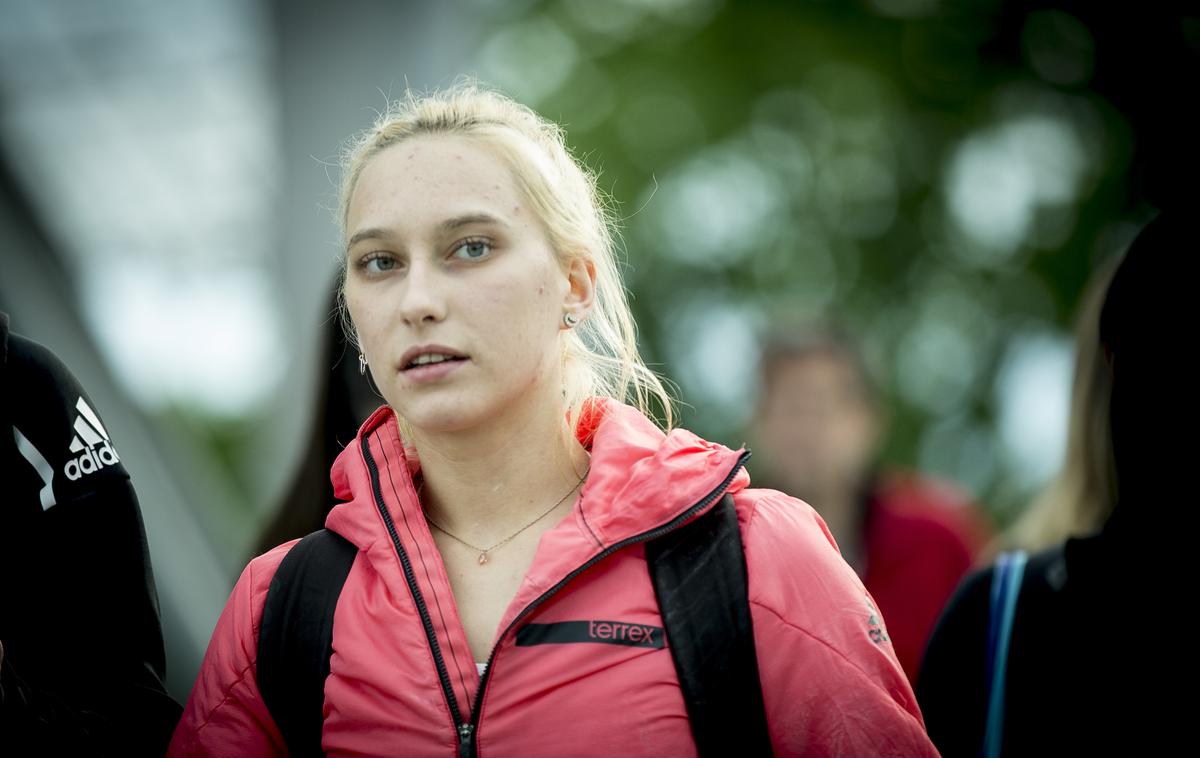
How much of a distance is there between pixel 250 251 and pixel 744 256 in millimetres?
6599

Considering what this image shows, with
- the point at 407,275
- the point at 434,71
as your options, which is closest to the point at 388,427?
the point at 407,275

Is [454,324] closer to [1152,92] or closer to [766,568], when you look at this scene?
[766,568]

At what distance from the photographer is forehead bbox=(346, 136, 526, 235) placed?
8.14 ft

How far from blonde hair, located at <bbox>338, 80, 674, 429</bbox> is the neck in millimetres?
126

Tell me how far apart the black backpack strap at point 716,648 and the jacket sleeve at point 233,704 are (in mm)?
823

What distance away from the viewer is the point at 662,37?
17.7 metres

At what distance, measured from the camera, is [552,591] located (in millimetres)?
2318

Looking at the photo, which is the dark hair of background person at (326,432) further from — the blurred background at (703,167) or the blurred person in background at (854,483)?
the blurred background at (703,167)

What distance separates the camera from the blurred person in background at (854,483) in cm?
465

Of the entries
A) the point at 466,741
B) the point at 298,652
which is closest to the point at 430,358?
the point at 298,652

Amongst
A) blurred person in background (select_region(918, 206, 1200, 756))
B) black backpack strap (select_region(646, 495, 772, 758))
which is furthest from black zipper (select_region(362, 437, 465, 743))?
blurred person in background (select_region(918, 206, 1200, 756))

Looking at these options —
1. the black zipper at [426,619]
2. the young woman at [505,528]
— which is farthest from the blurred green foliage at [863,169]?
the black zipper at [426,619]

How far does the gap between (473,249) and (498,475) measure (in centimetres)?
48

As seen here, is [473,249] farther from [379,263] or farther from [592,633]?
[592,633]
